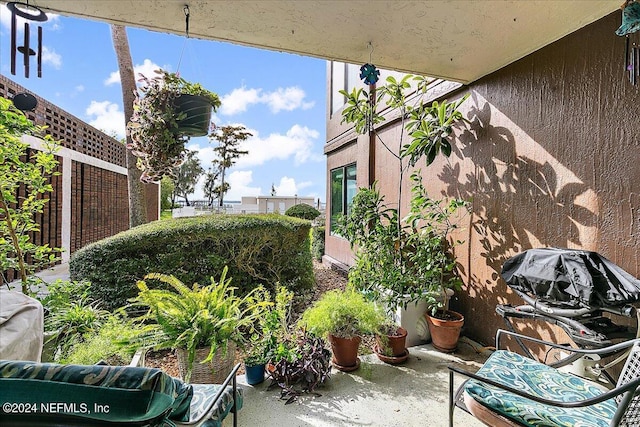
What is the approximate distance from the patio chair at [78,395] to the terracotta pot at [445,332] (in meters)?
2.69

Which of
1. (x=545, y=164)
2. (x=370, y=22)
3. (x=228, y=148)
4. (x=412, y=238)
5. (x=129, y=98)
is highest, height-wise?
(x=228, y=148)

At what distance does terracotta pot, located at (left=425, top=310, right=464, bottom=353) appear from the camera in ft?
9.57

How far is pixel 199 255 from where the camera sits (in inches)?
150

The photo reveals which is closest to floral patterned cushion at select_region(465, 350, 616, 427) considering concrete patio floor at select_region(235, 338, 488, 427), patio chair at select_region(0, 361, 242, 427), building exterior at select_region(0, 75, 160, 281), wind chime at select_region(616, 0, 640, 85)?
concrete patio floor at select_region(235, 338, 488, 427)

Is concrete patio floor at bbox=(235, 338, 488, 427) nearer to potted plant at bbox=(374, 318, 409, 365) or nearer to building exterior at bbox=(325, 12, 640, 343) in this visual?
potted plant at bbox=(374, 318, 409, 365)

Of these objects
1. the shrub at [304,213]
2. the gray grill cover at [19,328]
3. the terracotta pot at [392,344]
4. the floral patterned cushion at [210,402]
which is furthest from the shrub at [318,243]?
the gray grill cover at [19,328]

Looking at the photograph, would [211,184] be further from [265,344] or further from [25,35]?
[25,35]

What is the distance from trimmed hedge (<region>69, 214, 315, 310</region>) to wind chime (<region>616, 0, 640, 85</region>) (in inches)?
140

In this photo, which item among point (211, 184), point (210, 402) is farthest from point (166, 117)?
point (211, 184)

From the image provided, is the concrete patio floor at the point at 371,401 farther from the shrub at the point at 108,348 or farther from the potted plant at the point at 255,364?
the shrub at the point at 108,348

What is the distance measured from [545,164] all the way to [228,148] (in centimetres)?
1452

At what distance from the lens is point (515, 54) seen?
2621mm

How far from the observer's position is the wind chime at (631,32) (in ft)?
5.09

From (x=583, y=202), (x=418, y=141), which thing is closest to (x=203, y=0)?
(x=418, y=141)
